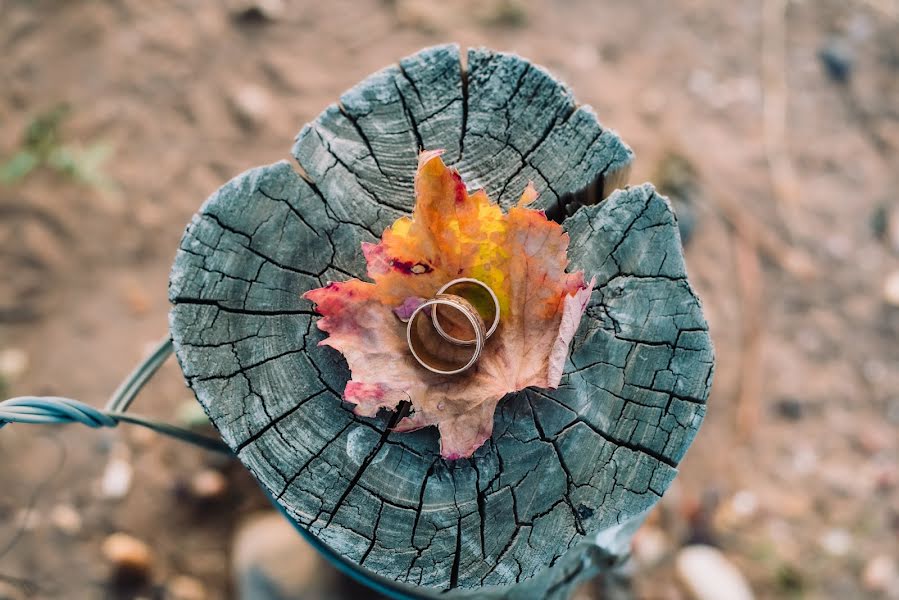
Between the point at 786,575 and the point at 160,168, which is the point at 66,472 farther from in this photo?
the point at 786,575

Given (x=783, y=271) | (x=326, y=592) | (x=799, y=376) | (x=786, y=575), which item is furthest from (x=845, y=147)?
(x=326, y=592)

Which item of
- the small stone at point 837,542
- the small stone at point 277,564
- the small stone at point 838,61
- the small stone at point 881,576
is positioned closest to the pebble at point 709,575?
the small stone at point 837,542

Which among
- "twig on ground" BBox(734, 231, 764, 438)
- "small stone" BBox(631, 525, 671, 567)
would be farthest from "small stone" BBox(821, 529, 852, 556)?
"small stone" BBox(631, 525, 671, 567)

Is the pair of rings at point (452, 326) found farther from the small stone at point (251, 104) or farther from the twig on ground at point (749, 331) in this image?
the small stone at point (251, 104)

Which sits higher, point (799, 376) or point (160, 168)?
point (160, 168)

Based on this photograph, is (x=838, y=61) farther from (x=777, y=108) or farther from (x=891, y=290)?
(x=891, y=290)

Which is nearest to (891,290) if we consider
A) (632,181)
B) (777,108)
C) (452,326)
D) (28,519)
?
(777,108)
